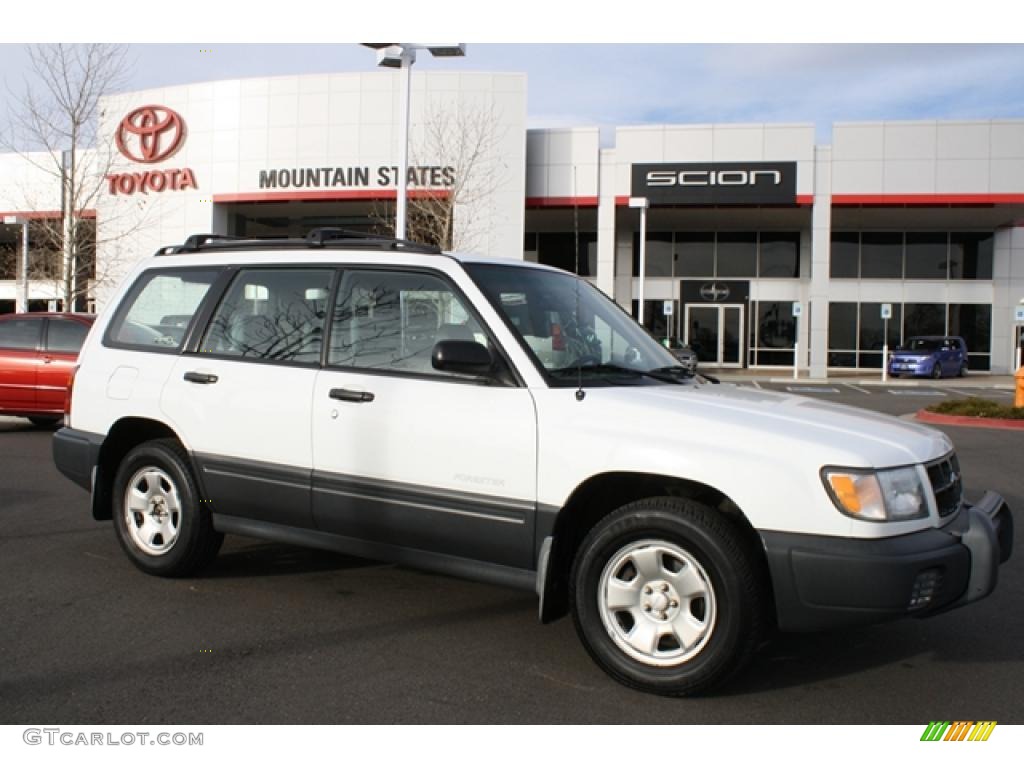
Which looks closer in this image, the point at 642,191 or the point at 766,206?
the point at 642,191

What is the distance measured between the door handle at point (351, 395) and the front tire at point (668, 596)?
1.28 metres

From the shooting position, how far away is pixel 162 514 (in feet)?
17.3

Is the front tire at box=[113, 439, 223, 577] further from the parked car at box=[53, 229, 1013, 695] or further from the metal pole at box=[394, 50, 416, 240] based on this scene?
the metal pole at box=[394, 50, 416, 240]

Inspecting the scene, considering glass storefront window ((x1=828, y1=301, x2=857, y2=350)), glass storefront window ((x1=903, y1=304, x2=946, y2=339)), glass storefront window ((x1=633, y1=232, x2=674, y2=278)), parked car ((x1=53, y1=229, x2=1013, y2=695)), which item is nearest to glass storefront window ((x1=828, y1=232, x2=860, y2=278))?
glass storefront window ((x1=828, y1=301, x2=857, y2=350))

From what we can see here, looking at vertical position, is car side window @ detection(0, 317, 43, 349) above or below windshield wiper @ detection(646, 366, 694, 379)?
above

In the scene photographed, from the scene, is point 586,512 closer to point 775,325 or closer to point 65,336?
point 65,336

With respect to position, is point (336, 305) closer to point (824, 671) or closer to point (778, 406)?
point (778, 406)

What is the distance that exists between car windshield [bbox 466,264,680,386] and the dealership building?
70.5ft

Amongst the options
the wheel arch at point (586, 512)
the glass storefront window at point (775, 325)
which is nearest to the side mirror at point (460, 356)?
the wheel arch at point (586, 512)

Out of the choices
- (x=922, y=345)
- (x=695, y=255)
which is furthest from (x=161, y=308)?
(x=695, y=255)

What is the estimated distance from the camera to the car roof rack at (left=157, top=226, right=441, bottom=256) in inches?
184

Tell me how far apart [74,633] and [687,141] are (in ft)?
94.4

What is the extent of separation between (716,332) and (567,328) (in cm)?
Result: 3226

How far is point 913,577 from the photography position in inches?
135
